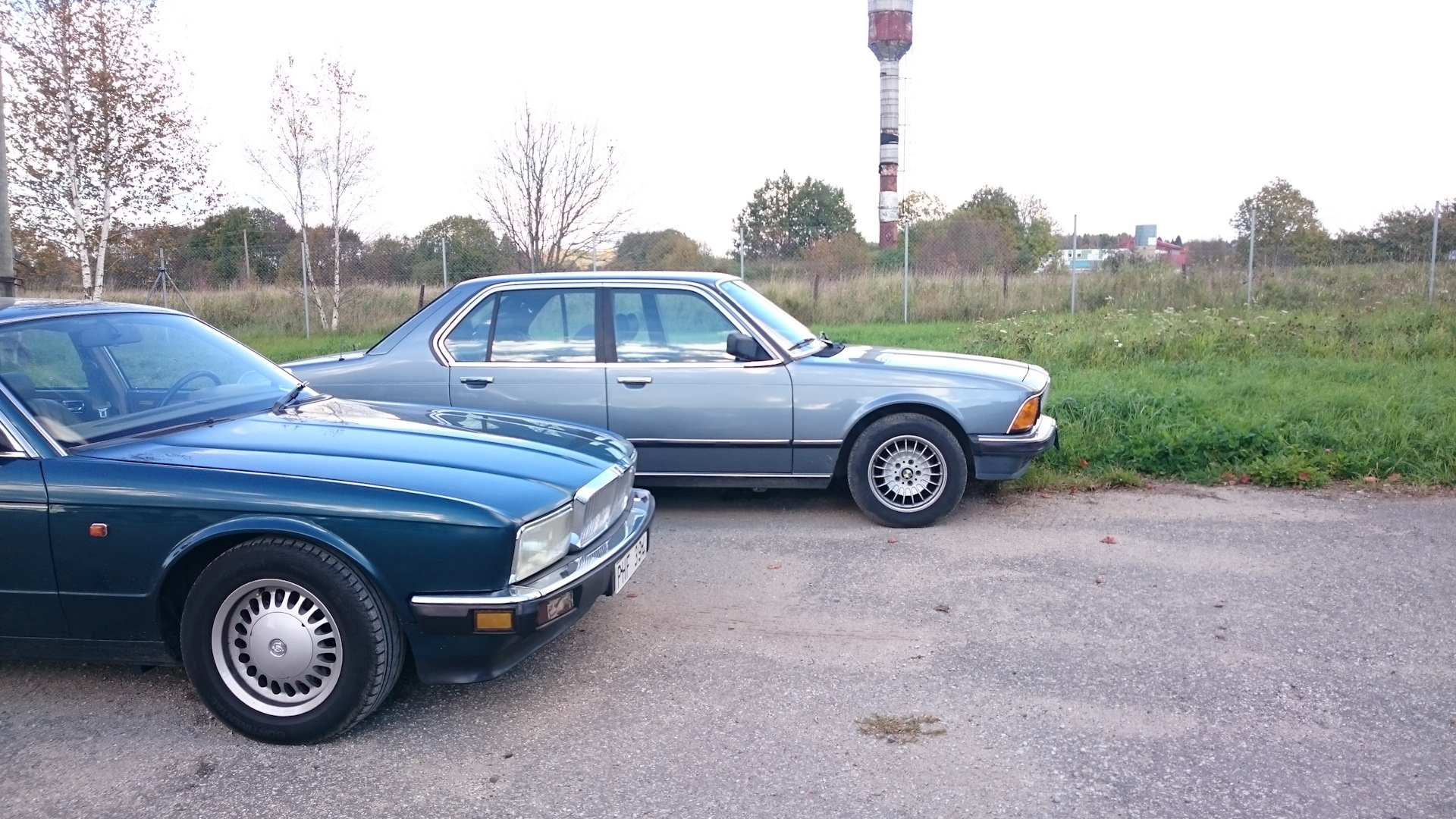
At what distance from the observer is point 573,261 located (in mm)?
19047

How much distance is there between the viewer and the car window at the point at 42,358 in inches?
156

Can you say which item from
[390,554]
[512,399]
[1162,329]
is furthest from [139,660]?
[1162,329]

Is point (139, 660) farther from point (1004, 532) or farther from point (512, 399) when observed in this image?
point (1004, 532)

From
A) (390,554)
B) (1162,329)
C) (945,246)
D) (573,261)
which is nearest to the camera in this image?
(390,554)

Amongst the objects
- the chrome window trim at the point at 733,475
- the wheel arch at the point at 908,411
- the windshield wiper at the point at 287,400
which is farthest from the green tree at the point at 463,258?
the windshield wiper at the point at 287,400

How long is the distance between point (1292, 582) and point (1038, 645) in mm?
1693

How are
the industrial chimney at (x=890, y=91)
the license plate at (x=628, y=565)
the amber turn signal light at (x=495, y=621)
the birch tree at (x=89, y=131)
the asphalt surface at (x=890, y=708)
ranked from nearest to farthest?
the asphalt surface at (x=890, y=708)
the amber turn signal light at (x=495, y=621)
the license plate at (x=628, y=565)
the birch tree at (x=89, y=131)
the industrial chimney at (x=890, y=91)

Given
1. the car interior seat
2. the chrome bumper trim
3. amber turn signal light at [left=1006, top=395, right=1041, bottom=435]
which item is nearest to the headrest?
the car interior seat

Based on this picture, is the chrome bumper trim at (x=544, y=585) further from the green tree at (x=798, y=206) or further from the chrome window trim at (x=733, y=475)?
the green tree at (x=798, y=206)

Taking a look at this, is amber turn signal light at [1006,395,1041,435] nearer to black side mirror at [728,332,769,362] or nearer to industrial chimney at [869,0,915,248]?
black side mirror at [728,332,769,362]

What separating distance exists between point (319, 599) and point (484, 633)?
555mm

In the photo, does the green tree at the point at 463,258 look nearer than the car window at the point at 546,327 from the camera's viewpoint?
No

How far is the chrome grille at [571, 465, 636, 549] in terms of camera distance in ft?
12.8

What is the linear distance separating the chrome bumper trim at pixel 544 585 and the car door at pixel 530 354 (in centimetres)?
238
